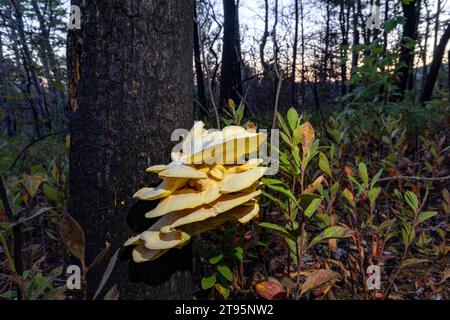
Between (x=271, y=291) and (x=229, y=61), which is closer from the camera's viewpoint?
(x=271, y=291)

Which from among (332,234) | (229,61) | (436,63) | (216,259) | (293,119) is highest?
(229,61)

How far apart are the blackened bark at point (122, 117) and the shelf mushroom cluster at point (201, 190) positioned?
0.44 ft

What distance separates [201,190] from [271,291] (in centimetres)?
48

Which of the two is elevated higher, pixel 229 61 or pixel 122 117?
pixel 229 61

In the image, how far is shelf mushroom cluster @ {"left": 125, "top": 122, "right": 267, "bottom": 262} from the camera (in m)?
0.92

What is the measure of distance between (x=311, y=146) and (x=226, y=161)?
349mm

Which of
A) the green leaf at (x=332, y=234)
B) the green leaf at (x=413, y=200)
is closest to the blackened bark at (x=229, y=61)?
the green leaf at (x=413, y=200)

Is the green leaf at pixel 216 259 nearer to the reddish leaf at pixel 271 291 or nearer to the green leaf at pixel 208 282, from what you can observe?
the green leaf at pixel 208 282

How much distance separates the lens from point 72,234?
2.45 ft

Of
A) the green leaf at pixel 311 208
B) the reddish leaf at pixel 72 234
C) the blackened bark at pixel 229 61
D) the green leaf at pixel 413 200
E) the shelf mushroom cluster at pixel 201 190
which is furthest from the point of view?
the blackened bark at pixel 229 61

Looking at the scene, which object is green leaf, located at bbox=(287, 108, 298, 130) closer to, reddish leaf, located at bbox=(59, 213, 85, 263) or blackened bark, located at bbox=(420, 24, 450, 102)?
reddish leaf, located at bbox=(59, 213, 85, 263)

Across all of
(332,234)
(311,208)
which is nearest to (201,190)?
(311,208)

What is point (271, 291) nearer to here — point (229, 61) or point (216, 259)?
point (216, 259)

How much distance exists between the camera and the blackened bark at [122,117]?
1.08m
